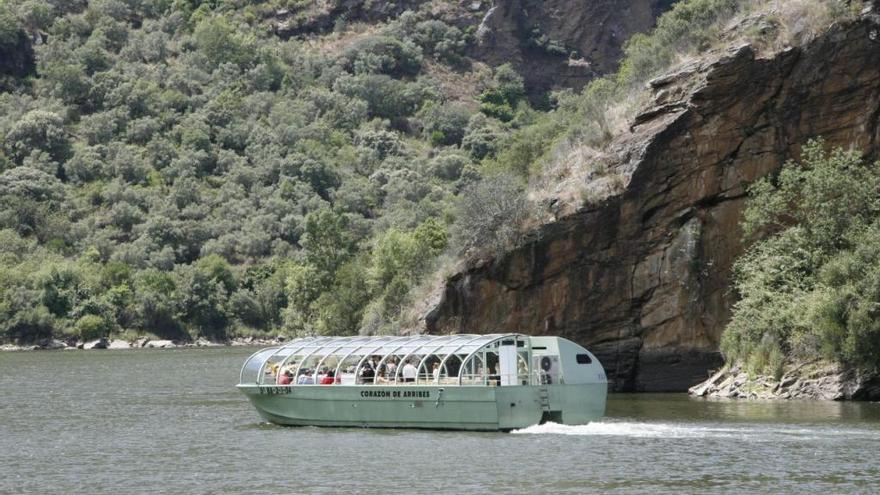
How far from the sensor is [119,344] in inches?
7717

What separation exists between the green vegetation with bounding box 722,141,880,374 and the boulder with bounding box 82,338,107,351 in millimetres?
130895

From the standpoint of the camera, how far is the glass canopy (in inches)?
2350

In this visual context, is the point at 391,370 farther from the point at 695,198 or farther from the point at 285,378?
the point at 695,198

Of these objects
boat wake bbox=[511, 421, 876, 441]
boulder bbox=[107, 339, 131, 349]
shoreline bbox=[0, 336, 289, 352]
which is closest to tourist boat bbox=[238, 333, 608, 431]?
boat wake bbox=[511, 421, 876, 441]

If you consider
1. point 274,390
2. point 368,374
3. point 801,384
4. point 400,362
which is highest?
point 801,384

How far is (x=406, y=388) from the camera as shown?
6066cm

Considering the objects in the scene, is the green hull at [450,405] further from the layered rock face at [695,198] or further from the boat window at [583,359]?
the layered rock face at [695,198]

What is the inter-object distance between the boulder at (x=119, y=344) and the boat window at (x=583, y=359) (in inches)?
5608

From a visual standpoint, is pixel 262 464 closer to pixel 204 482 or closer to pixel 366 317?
pixel 204 482

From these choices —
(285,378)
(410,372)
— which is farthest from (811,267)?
(285,378)

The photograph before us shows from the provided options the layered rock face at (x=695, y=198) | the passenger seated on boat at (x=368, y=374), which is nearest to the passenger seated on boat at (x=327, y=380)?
the passenger seated on boat at (x=368, y=374)

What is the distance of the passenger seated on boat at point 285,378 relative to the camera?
64875 millimetres

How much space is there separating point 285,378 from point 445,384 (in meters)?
8.86

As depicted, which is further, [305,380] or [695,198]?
[695,198]
